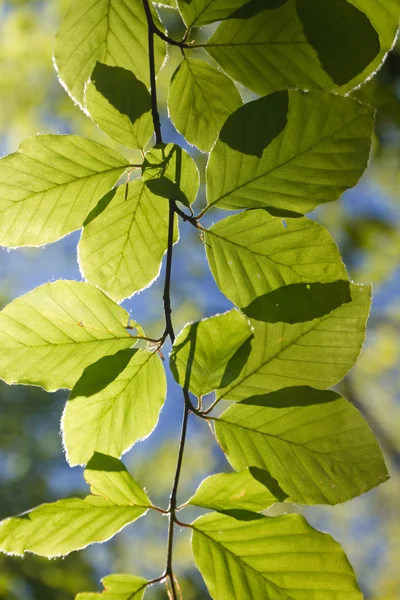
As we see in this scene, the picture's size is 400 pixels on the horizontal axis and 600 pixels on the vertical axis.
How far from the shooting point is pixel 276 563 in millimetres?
542

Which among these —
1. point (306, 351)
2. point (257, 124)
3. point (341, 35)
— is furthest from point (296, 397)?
point (341, 35)

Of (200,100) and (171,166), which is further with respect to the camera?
(200,100)

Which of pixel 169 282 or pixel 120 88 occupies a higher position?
pixel 120 88

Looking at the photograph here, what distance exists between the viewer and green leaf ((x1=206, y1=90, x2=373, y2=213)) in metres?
0.54

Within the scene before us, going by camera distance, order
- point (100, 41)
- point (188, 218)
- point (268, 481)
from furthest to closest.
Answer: point (100, 41), point (188, 218), point (268, 481)

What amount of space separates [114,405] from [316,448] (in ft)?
0.77

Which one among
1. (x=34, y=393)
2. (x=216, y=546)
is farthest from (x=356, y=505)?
(x=216, y=546)

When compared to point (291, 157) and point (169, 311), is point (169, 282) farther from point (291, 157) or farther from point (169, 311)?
point (291, 157)

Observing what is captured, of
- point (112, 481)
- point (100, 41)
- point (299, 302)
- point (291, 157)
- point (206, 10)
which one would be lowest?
point (112, 481)

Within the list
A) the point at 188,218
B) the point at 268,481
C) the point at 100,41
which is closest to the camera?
the point at 268,481

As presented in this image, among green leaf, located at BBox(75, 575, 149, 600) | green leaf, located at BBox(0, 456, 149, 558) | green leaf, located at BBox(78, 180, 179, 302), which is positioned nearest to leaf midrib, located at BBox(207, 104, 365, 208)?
green leaf, located at BBox(78, 180, 179, 302)

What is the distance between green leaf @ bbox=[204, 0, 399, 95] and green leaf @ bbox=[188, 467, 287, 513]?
0.43 metres

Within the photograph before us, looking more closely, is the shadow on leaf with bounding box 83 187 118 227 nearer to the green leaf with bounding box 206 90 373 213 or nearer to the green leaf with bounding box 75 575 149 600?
the green leaf with bounding box 206 90 373 213

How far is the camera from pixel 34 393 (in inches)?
349
